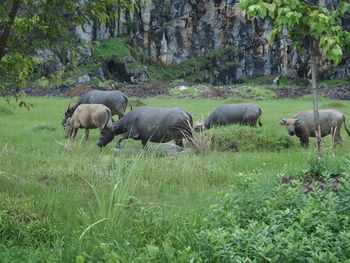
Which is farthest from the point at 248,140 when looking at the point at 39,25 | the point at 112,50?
the point at 112,50

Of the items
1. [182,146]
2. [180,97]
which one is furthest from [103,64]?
[182,146]

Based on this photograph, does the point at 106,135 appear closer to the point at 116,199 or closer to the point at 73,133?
the point at 73,133

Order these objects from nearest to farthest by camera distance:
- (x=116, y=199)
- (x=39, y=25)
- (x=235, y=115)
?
(x=116, y=199) → (x=39, y=25) → (x=235, y=115)

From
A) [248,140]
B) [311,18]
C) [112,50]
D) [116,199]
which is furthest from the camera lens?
[112,50]

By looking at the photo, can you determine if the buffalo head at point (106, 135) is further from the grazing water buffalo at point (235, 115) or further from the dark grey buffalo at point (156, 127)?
the grazing water buffalo at point (235, 115)

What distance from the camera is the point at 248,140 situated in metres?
11.2

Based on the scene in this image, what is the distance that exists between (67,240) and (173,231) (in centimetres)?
108

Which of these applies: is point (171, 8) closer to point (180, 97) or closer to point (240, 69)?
point (240, 69)

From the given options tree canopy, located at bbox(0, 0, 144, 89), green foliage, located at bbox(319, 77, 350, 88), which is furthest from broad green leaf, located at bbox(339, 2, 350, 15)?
green foliage, located at bbox(319, 77, 350, 88)

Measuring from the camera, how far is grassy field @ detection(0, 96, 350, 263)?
418 centimetres

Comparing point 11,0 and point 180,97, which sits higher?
point 11,0

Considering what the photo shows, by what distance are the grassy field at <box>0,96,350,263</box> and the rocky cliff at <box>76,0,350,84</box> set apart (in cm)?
4808

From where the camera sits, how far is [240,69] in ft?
192

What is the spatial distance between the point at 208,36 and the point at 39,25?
56060mm
